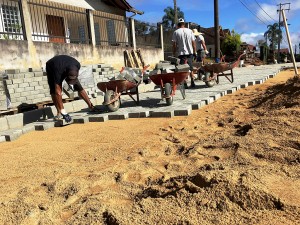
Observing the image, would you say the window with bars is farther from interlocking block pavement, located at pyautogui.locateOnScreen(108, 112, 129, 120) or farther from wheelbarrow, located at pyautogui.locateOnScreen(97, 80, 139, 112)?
interlocking block pavement, located at pyautogui.locateOnScreen(108, 112, 129, 120)

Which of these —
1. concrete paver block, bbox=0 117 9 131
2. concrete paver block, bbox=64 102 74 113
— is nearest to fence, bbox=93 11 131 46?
concrete paver block, bbox=64 102 74 113

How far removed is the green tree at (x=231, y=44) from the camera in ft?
116

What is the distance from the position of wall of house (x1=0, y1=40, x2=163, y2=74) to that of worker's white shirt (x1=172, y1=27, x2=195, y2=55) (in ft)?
13.9

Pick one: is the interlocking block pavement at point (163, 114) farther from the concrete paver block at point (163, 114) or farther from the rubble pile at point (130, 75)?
the rubble pile at point (130, 75)

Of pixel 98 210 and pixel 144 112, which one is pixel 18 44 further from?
pixel 98 210

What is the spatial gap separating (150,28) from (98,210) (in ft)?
52.7

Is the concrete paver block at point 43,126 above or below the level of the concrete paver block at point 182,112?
below

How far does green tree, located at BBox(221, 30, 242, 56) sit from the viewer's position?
116 ft

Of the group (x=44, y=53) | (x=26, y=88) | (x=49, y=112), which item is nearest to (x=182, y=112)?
(x=49, y=112)

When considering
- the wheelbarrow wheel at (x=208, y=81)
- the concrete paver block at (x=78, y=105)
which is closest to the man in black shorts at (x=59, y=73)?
the concrete paver block at (x=78, y=105)

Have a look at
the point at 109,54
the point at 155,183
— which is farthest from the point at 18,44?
the point at 155,183

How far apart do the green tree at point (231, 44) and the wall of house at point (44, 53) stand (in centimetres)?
2498

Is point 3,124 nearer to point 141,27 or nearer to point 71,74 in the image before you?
point 71,74

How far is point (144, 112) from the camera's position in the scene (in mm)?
5758
